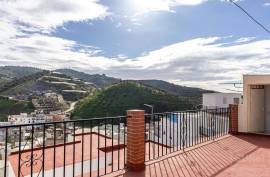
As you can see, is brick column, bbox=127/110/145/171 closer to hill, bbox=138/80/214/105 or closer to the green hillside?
hill, bbox=138/80/214/105

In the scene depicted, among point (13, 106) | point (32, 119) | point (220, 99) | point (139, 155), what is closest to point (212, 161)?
point (139, 155)

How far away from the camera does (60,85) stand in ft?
299

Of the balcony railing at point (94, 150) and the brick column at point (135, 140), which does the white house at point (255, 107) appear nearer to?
the balcony railing at point (94, 150)

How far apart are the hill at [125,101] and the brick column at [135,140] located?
34063mm

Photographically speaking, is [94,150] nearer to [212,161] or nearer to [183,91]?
[212,161]

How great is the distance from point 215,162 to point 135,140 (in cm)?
167

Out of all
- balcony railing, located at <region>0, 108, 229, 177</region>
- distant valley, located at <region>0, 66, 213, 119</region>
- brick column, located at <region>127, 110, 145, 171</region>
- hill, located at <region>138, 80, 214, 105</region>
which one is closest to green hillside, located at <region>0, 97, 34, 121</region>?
distant valley, located at <region>0, 66, 213, 119</region>

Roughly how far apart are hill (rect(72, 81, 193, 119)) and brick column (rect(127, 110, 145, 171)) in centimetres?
3406

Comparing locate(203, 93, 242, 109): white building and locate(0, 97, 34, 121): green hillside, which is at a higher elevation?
locate(203, 93, 242, 109): white building

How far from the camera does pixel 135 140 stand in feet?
14.8

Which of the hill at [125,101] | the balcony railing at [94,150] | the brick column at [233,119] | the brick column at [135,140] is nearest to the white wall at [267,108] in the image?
the brick column at [233,119]

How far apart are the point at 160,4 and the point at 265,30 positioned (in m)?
4.62

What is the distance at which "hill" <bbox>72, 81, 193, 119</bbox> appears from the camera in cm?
4225

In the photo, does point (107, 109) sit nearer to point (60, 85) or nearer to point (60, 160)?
point (60, 160)
